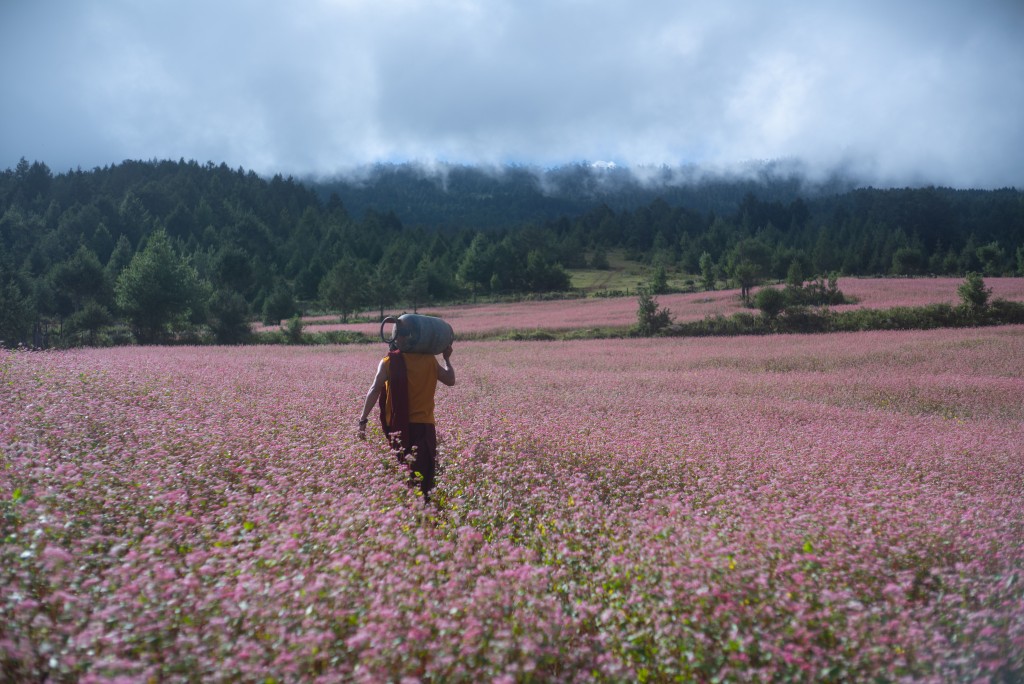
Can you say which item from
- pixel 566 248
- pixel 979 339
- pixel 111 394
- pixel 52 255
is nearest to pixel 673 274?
pixel 566 248

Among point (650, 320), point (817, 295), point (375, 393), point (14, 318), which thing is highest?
point (14, 318)

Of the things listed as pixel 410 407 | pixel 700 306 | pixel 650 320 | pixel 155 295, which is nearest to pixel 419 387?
→ pixel 410 407

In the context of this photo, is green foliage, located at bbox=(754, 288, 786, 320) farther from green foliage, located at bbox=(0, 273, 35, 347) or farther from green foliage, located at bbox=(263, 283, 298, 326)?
green foliage, located at bbox=(263, 283, 298, 326)

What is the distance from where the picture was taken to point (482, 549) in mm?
3803

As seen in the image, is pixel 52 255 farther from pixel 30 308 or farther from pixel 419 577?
pixel 419 577

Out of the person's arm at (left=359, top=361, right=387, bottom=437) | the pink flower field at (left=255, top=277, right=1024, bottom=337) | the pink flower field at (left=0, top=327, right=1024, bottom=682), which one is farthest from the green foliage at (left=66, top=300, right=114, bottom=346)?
the person's arm at (left=359, top=361, right=387, bottom=437)

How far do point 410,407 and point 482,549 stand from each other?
2.56 meters

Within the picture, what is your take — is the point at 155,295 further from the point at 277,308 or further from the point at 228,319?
the point at 277,308

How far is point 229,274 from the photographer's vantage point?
75938mm

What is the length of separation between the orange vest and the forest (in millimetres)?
29378

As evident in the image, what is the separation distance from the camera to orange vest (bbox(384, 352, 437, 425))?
6.13 meters

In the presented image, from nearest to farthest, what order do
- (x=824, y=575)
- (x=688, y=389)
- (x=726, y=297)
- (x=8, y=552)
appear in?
(x=8, y=552)
(x=824, y=575)
(x=688, y=389)
(x=726, y=297)

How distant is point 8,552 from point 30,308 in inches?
1870


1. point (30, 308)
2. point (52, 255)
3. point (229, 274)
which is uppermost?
point (52, 255)
